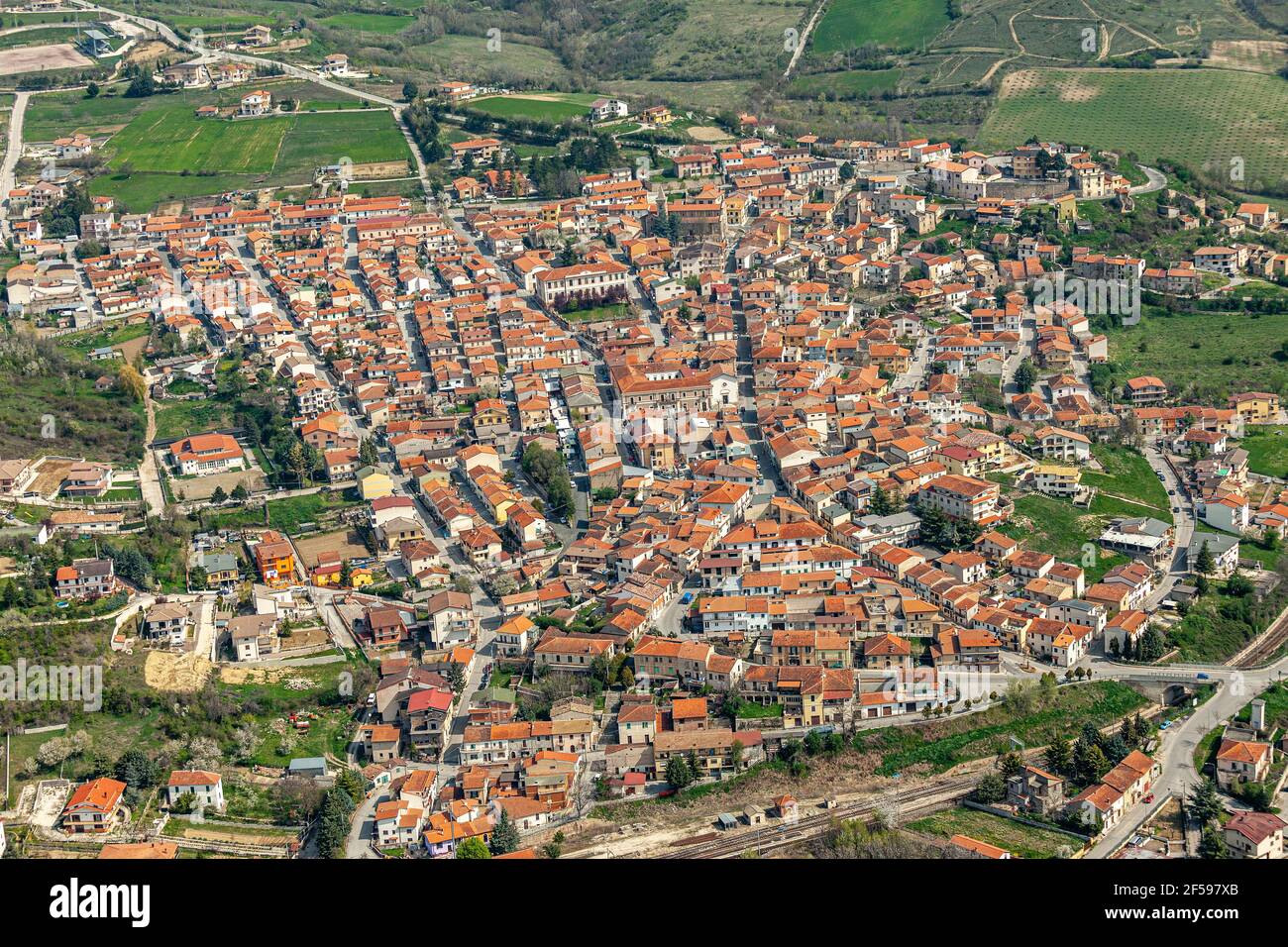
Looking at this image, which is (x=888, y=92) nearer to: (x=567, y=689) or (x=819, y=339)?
(x=819, y=339)

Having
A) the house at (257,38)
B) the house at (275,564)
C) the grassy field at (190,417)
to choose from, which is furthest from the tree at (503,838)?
the house at (257,38)

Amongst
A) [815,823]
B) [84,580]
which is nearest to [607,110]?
[84,580]

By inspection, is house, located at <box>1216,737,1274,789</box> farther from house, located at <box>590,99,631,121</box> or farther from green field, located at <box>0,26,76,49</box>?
green field, located at <box>0,26,76,49</box>

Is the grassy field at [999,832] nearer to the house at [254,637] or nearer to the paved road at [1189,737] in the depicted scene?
the paved road at [1189,737]

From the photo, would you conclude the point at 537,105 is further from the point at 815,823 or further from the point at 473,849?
the point at 473,849
